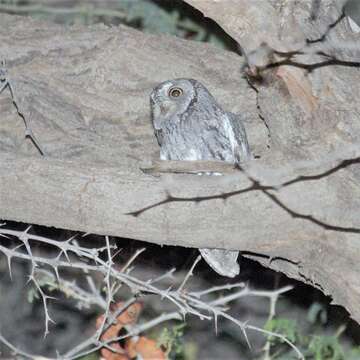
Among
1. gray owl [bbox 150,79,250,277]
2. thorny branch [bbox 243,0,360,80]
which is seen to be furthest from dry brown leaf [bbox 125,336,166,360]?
thorny branch [bbox 243,0,360,80]

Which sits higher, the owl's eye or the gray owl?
the owl's eye

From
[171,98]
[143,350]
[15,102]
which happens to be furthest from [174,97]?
[143,350]

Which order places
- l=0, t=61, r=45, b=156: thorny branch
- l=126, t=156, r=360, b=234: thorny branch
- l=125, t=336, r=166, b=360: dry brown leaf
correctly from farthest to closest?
l=125, t=336, r=166, b=360: dry brown leaf, l=0, t=61, r=45, b=156: thorny branch, l=126, t=156, r=360, b=234: thorny branch

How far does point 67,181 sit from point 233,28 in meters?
0.94

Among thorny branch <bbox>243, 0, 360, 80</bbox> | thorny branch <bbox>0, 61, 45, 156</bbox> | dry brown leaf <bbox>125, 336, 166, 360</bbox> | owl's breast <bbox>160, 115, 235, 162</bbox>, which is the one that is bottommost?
dry brown leaf <bbox>125, 336, 166, 360</bbox>

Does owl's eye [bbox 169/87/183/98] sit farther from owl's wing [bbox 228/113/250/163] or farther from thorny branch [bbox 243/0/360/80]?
thorny branch [bbox 243/0/360/80]

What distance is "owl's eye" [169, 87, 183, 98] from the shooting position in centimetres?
378

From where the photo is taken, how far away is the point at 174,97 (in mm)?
3775

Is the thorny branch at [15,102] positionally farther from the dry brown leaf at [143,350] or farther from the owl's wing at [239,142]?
the dry brown leaf at [143,350]

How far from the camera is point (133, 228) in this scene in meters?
3.09

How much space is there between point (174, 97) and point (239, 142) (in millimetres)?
418

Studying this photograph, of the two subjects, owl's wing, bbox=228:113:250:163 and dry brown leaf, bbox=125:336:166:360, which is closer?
owl's wing, bbox=228:113:250:163

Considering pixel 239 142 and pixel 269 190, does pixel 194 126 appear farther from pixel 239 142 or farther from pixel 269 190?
pixel 269 190

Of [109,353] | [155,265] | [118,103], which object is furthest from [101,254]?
[118,103]
